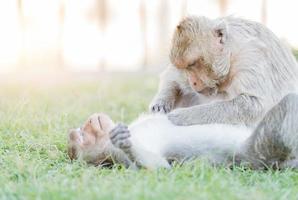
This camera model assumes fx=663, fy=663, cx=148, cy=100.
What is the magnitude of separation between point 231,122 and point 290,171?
2.70ft

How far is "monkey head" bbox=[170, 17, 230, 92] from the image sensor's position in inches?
207

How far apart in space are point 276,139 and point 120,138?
107 centimetres

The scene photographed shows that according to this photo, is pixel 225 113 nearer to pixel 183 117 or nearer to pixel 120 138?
pixel 183 117

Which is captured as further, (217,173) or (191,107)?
(191,107)

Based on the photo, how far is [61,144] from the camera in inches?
223

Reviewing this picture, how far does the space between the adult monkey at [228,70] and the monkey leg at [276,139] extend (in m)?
0.64

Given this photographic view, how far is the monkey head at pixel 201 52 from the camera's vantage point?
5.25 m

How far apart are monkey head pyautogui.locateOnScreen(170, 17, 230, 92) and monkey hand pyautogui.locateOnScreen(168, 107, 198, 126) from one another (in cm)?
21

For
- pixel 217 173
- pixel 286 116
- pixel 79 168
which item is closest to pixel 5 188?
pixel 79 168

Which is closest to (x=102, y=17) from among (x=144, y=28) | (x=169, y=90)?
(x=144, y=28)

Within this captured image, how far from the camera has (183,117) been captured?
5332 mm

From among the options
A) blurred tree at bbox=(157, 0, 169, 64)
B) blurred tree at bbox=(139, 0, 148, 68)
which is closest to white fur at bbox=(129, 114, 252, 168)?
blurred tree at bbox=(139, 0, 148, 68)

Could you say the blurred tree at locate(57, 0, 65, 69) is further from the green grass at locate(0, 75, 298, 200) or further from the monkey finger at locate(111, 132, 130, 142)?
the monkey finger at locate(111, 132, 130, 142)

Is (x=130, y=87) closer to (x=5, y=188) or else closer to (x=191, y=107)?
(x=191, y=107)
